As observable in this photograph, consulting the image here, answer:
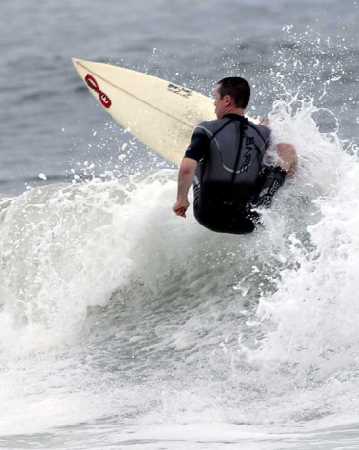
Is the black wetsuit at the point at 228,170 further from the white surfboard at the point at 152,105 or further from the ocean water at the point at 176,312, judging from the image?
the white surfboard at the point at 152,105

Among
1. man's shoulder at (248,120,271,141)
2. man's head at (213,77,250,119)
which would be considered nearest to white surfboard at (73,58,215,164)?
man's shoulder at (248,120,271,141)

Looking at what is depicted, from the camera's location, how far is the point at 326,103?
1459cm

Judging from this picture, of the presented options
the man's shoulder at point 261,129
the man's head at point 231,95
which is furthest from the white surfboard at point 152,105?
the man's head at point 231,95

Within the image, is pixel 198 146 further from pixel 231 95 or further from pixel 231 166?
pixel 231 95

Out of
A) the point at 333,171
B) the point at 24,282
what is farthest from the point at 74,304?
the point at 333,171

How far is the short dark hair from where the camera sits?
265 inches

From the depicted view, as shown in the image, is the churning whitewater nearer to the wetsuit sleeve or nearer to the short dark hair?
the short dark hair

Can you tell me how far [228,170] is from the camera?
6.80 m

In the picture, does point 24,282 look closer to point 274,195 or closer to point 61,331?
point 61,331

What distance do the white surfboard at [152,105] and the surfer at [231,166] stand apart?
55.0 inches

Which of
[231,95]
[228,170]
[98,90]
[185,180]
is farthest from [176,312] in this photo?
[98,90]

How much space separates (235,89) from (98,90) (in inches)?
107

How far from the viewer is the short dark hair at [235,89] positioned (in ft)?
22.1

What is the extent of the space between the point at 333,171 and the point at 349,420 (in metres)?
2.62
